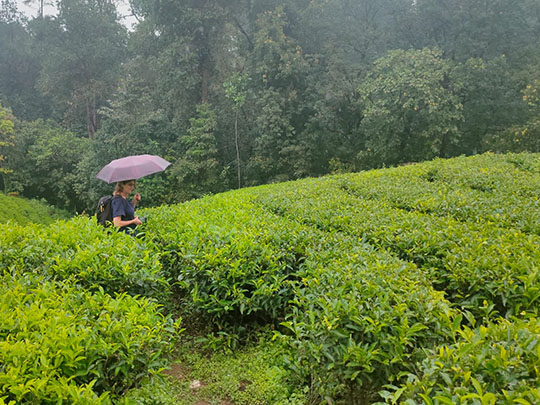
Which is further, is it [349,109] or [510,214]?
[349,109]

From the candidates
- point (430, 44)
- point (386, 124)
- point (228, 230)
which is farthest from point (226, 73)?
point (228, 230)

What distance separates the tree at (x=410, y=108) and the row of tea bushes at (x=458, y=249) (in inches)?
351

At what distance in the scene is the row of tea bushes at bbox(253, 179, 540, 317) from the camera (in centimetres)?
228

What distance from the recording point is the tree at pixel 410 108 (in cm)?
1195

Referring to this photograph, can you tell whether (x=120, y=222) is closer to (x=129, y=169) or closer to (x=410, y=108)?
(x=129, y=169)

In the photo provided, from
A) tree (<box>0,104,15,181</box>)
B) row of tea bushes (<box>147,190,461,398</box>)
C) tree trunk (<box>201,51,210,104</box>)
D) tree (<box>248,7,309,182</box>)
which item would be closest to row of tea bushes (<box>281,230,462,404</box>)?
row of tea bushes (<box>147,190,461,398</box>)

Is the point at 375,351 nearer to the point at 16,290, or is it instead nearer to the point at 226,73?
the point at 16,290

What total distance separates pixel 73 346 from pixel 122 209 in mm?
2291

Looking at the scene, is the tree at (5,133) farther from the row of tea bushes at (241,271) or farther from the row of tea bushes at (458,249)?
the row of tea bushes at (458,249)

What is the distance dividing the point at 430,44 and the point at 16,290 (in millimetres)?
17436

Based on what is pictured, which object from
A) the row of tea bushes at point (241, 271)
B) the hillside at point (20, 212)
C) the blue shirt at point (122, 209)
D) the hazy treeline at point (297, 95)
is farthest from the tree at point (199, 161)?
the row of tea bushes at point (241, 271)

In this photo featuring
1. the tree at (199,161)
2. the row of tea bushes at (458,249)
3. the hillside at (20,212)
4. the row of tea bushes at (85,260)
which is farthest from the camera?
the tree at (199,161)

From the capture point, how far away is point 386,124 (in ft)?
43.4

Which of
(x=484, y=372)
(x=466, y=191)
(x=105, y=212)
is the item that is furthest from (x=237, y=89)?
(x=484, y=372)
